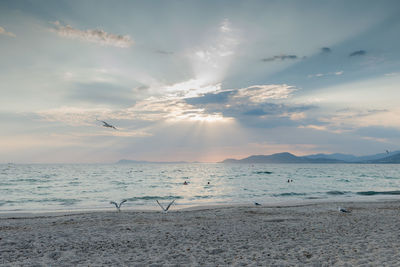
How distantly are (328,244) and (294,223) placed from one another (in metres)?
4.41

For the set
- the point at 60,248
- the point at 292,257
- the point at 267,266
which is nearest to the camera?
the point at 267,266

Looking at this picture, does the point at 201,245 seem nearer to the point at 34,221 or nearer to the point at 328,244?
the point at 328,244

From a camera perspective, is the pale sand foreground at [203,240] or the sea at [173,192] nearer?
the pale sand foreground at [203,240]

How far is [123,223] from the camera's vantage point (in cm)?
1509

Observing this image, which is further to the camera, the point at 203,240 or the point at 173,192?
the point at 173,192

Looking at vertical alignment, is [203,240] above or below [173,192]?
above

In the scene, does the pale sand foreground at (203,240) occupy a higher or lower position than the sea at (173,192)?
higher

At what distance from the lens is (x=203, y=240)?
11016 mm

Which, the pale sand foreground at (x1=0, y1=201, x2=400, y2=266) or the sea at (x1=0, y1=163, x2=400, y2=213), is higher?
the pale sand foreground at (x1=0, y1=201, x2=400, y2=266)

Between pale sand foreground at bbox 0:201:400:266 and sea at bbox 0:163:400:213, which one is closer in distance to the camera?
pale sand foreground at bbox 0:201:400:266

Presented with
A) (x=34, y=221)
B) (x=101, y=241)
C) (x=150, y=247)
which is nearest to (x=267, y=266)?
(x=150, y=247)

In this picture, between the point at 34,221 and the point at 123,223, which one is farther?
the point at 34,221

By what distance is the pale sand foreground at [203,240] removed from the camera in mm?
8562

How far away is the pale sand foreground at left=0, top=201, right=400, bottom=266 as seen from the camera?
856cm
